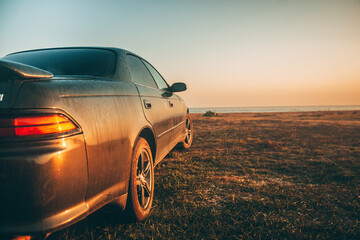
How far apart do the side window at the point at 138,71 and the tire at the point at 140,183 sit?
813mm

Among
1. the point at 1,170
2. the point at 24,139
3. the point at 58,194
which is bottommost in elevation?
the point at 58,194

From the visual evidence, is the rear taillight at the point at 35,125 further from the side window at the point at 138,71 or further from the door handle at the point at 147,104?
the side window at the point at 138,71

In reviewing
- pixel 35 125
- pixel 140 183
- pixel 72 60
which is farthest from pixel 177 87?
pixel 35 125

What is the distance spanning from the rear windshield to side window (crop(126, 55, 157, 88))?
264 millimetres

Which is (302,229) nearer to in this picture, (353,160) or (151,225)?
(151,225)

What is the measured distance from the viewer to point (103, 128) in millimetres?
1465

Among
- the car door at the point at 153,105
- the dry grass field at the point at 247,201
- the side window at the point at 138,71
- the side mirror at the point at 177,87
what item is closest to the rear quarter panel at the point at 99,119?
the dry grass field at the point at 247,201

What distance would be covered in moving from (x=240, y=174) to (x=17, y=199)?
2.80m

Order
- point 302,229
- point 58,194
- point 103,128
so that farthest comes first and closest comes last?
point 302,229, point 103,128, point 58,194

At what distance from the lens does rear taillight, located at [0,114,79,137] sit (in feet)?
3.60

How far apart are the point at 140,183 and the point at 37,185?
42.3 inches

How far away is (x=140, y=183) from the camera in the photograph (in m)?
2.07

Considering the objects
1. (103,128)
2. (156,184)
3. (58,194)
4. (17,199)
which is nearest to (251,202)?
(156,184)

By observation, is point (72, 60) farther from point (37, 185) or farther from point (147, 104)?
point (37, 185)
